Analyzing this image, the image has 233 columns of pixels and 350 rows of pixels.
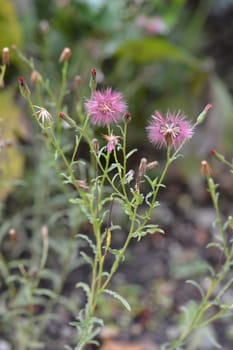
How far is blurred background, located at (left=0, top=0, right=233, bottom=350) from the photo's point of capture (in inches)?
61.9

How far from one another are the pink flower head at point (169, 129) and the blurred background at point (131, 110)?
0.55 meters

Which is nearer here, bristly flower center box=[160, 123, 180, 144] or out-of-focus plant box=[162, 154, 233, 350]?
bristly flower center box=[160, 123, 180, 144]

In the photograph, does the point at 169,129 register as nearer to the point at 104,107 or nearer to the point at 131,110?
the point at 104,107

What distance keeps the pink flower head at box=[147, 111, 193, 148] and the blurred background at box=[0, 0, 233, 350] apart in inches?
21.5

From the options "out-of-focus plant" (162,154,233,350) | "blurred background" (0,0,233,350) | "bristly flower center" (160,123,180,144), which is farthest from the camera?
"blurred background" (0,0,233,350)

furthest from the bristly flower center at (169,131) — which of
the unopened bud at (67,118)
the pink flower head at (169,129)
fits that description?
the unopened bud at (67,118)

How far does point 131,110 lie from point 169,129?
4.25ft

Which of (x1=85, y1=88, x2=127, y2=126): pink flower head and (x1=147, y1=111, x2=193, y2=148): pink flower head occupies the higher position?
(x1=85, y1=88, x2=127, y2=126): pink flower head

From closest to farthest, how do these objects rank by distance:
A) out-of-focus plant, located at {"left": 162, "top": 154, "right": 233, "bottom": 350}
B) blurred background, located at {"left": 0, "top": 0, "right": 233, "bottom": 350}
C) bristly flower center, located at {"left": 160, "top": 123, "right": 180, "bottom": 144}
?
bristly flower center, located at {"left": 160, "top": 123, "right": 180, "bottom": 144}
out-of-focus plant, located at {"left": 162, "top": 154, "right": 233, "bottom": 350}
blurred background, located at {"left": 0, "top": 0, "right": 233, "bottom": 350}

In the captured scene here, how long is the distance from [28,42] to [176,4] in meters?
0.50

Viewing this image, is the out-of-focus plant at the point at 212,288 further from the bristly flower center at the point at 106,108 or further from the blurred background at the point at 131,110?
the blurred background at the point at 131,110

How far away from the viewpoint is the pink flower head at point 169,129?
75 cm

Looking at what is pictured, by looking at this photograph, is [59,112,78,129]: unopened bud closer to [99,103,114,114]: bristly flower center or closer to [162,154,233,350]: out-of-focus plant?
[99,103,114,114]: bristly flower center

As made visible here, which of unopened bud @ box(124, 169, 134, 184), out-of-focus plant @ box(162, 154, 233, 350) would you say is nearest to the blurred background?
out-of-focus plant @ box(162, 154, 233, 350)
